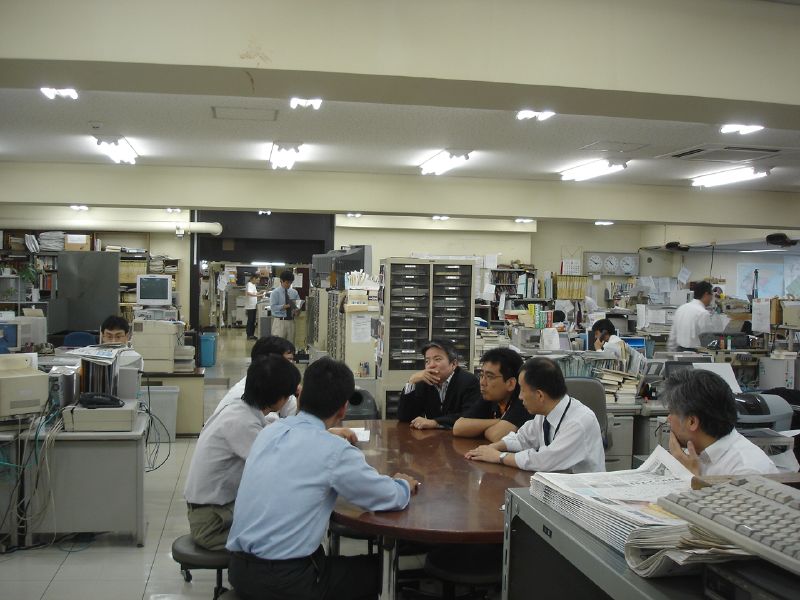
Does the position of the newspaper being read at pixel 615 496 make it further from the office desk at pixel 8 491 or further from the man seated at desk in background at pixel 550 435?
the office desk at pixel 8 491

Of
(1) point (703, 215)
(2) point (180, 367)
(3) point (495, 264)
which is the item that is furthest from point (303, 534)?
(3) point (495, 264)

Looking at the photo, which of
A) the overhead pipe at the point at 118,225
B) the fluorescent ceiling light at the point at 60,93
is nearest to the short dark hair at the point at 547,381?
the fluorescent ceiling light at the point at 60,93

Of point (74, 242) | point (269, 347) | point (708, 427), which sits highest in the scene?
point (74, 242)

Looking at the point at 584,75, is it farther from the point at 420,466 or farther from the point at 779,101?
the point at 420,466

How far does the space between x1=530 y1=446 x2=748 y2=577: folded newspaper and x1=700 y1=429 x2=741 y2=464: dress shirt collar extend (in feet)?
3.04

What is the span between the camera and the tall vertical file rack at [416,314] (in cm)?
579

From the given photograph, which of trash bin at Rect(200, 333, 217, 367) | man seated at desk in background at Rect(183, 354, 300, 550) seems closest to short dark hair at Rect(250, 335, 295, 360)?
man seated at desk in background at Rect(183, 354, 300, 550)

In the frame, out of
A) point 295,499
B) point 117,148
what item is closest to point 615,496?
point 295,499

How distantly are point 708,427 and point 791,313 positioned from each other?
6.84 metres

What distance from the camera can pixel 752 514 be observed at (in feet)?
2.90

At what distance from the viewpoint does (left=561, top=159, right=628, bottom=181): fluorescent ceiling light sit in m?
7.07

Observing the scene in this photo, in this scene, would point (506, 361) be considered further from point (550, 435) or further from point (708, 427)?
point (708, 427)

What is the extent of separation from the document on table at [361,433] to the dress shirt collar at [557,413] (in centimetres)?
106

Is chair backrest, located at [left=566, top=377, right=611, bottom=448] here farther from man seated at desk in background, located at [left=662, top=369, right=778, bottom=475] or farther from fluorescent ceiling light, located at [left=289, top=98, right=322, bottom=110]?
fluorescent ceiling light, located at [left=289, top=98, right=322, bottom=110]
